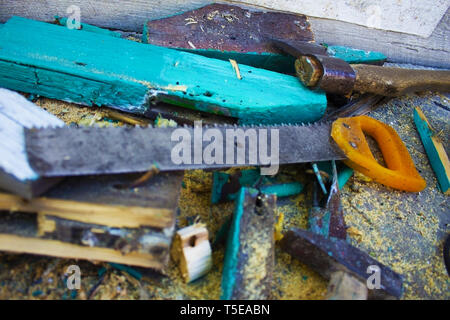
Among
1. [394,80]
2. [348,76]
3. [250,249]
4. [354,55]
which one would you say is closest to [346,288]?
[250,249]

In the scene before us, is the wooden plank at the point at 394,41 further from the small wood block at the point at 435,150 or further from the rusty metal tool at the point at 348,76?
the small wood block at the point at 435,150

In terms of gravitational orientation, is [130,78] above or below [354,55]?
below

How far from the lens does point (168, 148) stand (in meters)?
1.54

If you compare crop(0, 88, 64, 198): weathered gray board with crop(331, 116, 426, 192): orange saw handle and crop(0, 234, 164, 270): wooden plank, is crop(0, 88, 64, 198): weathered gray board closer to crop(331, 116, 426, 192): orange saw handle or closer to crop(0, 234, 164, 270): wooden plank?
crop(0, 234, 164, 270): wooden plank

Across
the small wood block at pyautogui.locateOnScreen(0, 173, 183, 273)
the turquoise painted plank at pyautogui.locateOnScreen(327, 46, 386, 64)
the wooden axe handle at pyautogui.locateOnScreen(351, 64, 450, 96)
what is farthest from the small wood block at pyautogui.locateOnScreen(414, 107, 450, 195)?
the small wood block at pyautogui.locateOnScreen(0, 173, 183, 273)

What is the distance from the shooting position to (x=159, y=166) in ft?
4.88

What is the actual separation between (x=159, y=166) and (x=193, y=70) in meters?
0.79

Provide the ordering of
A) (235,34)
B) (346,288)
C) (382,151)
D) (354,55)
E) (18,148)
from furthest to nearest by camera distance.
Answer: (354,55) → (235,34) → (382,151) → (346,288) → (18,148)

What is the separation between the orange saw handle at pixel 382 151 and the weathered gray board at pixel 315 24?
1.01 m

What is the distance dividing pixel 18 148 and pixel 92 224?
36 cm

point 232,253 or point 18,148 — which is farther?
point 232,253

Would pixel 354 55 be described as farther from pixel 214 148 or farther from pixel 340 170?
pixel 214 148

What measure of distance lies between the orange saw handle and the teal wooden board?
0.79 ft

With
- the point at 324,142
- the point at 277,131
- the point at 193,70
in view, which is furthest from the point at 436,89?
the point at 193,70
